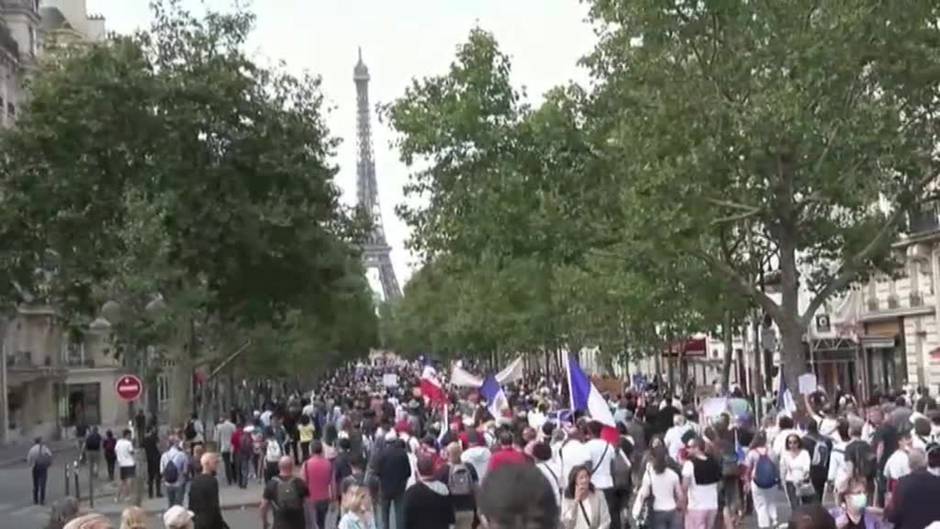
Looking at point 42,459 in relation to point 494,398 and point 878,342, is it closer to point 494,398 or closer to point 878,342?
point 494,398

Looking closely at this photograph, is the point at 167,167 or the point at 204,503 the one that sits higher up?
the point at 167,167

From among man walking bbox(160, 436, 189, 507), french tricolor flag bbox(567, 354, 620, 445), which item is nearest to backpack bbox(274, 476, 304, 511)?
french tricolor flag bbox(567, 354, 620, 445)

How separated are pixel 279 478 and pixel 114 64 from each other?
25479 mm

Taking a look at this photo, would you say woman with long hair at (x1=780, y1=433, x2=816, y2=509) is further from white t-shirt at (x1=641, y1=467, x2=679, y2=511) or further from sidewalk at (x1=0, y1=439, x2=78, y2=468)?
sidewalk at (x1=0, y1=439, x2=78, y2=468)

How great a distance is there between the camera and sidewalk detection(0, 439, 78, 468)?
53.4 meters

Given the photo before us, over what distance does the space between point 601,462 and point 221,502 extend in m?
13.9

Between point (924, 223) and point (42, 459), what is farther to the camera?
point (924, 223)

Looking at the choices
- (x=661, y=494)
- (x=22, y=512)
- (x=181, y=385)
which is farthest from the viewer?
(x=181, y=385)

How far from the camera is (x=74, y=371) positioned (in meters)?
77.5

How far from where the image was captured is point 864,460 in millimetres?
17062

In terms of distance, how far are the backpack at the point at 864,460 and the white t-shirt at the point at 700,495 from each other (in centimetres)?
201

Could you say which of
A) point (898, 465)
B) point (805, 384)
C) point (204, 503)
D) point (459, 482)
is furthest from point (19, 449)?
point (898, 465)

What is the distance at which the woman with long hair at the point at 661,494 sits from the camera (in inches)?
606

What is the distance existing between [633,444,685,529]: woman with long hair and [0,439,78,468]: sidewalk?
39137 mm
